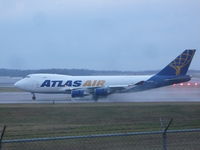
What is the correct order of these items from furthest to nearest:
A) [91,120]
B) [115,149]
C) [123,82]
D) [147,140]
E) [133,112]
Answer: [123,82] → [133,112] → [91,120] → [147,140] → [115,149]

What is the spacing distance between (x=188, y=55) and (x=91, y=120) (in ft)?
75.5

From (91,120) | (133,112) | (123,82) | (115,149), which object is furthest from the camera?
(123,82)

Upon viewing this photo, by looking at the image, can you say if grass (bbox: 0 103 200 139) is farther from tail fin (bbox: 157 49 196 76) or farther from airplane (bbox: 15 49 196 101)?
tail fin (bbox: 157 49 196 76)

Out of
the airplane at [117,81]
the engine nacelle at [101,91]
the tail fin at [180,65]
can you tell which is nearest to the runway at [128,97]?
the engine nacelle at [101,91]

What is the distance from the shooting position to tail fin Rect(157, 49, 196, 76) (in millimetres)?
44906

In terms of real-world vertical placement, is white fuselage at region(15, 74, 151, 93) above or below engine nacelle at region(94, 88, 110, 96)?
above

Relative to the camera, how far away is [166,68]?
45.4 m

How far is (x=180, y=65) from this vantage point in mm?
44875

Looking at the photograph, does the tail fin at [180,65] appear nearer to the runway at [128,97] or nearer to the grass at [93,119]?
the runway at [128,97]

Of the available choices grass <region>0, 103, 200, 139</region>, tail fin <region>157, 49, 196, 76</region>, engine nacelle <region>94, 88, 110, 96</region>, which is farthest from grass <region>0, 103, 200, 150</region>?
tail fin <region>157, 49, 196, 76</region>

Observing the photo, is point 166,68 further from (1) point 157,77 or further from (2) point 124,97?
(2) point 124,97

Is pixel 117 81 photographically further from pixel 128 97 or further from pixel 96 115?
pixel 96 115

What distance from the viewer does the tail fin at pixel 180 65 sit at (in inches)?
1768

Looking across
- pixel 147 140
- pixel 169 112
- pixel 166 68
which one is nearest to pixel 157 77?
pixel 166 68
